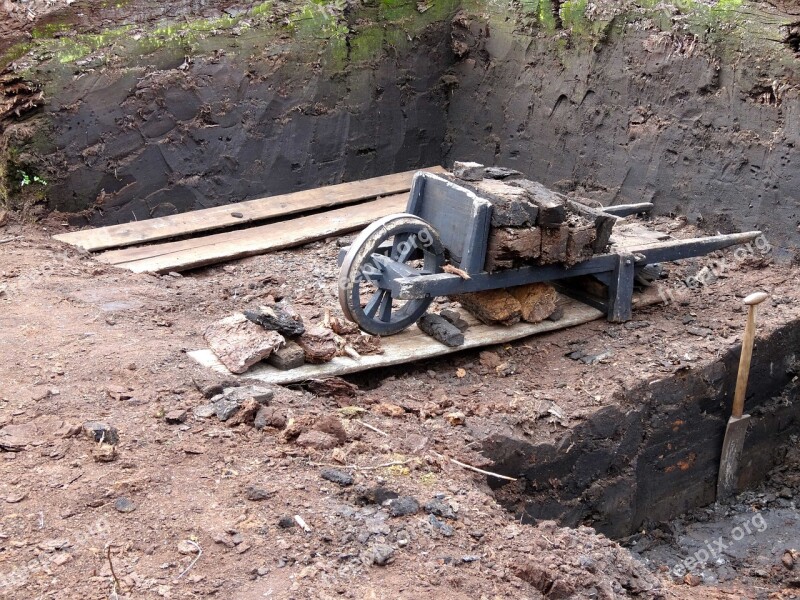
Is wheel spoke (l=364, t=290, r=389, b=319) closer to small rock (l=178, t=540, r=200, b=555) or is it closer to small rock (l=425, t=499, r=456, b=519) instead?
small rock (l=425, t=499, r=456, b=519)

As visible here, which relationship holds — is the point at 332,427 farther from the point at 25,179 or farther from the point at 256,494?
the point at 25,179

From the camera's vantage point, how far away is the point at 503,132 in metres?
7.37

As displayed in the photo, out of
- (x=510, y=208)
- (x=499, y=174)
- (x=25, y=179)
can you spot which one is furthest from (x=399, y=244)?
(x=25, y=179)

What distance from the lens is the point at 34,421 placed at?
3535mm

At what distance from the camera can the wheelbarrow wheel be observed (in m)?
4.46

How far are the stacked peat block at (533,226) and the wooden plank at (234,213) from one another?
1.94 metres

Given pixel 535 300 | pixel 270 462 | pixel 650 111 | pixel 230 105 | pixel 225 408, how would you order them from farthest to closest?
1. pixel 230 105
2. pixel 650 111
3. pixel 535 300
4. pixel 225 408
5. pixel 270 462

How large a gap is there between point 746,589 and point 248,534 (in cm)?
283

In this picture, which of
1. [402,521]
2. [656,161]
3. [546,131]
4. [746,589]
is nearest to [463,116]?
[546,131]

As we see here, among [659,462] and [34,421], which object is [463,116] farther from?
[34,421]

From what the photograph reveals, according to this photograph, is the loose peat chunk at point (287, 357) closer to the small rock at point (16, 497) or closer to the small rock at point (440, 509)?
the small rock at point (440, 509)

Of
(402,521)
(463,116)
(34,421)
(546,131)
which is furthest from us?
(463,116)
